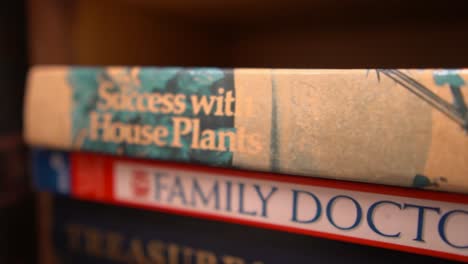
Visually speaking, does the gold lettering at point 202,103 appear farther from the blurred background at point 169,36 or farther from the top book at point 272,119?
the blurred background at point 169,36

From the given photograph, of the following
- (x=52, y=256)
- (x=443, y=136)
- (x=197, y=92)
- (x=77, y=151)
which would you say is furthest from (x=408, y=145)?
(x=52, y=256)

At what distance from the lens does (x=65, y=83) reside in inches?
13.3

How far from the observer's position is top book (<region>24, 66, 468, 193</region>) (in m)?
0.23

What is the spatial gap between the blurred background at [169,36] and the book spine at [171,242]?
78mm

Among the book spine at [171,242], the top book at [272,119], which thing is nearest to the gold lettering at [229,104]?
the top book at [272,119]

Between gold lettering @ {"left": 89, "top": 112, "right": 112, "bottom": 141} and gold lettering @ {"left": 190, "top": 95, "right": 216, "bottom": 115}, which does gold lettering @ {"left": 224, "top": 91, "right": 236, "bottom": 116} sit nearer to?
gold lettering @ {"left": 190, "top": 95, "right": 216, "bottom": 115}

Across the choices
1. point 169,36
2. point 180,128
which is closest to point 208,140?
point 180,128

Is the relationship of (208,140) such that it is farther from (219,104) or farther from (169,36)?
(169,36)

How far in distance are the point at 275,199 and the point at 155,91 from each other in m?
0.15

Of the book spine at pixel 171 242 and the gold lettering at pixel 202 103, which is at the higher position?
the gold lettering at pixel 202 103

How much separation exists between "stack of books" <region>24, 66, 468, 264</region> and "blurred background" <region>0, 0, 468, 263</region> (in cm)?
9

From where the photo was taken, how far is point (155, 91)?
1.00 ft

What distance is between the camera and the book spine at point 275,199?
0.83 ft

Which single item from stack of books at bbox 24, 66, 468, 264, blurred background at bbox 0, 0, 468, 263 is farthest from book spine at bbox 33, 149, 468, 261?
blurred background at bbox 0, 0, 468, 263
